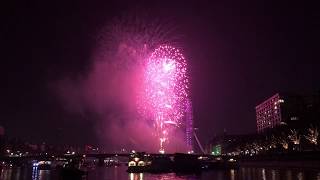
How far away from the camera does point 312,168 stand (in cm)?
8519

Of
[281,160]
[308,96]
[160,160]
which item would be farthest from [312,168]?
[308,96]

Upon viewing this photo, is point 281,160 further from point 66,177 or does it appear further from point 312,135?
point 66,177

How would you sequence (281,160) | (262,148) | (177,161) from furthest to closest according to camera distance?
(262,148) → (177,161) → (281,160)

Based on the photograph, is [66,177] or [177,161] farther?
[177,161]

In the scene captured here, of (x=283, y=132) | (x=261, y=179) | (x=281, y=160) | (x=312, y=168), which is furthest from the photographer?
(x=283, y=132)

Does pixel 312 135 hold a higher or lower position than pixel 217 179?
higher

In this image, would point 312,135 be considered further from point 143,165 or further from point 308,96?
point 308,96

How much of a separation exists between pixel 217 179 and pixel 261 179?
17506 millimetres

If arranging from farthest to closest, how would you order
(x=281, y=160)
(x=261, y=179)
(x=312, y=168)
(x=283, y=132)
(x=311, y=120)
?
(x=283, y=132) → (x=311, y=120) → (x=281, y=160) → (x=312, y=168) → (x=261, y=179)

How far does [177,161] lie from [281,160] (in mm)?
45142

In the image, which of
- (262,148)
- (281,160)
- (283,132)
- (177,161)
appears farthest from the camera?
(262,148)

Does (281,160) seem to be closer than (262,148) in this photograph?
Yes

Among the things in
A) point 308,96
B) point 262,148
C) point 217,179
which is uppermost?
point 308,96

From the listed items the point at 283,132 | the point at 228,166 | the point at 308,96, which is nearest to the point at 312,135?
the point at 283,132
